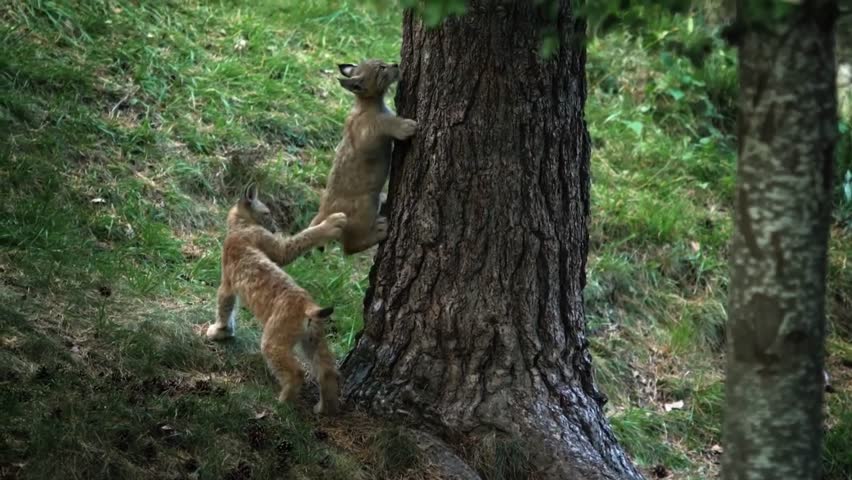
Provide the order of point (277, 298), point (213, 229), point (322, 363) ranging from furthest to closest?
point (213, 229), point (277, 298), point (322, 363)

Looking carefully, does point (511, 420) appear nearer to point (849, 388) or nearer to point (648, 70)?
point (849, 388)

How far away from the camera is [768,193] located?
366cm

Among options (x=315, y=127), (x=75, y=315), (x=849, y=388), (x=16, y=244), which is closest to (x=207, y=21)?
(x=315, y=127)

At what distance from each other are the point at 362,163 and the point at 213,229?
2231 mm

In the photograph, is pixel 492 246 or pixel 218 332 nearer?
pixel 492 246

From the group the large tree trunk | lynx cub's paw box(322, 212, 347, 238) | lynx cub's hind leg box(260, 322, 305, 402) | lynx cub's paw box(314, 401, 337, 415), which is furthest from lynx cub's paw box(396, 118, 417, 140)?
lynx cub's paw box(314, 401, 337, 415)

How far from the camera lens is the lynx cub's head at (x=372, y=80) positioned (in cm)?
725

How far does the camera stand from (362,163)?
7.13 metres

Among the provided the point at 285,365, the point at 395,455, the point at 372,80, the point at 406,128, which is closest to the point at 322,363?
the point at 285,365

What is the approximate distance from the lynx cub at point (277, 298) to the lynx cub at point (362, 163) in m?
0.12

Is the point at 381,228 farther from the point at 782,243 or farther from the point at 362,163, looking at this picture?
the point at 782,243

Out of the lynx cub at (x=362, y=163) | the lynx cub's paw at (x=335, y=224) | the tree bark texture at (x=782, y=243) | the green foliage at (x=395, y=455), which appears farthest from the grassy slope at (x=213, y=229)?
the tree bark texture at (x=782, y=243)

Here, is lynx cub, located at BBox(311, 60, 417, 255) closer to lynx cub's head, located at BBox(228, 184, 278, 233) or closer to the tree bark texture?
lynx cub's head, located at BBox(228, 184, 278, 233)

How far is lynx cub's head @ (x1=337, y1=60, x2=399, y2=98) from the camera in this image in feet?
23.8
